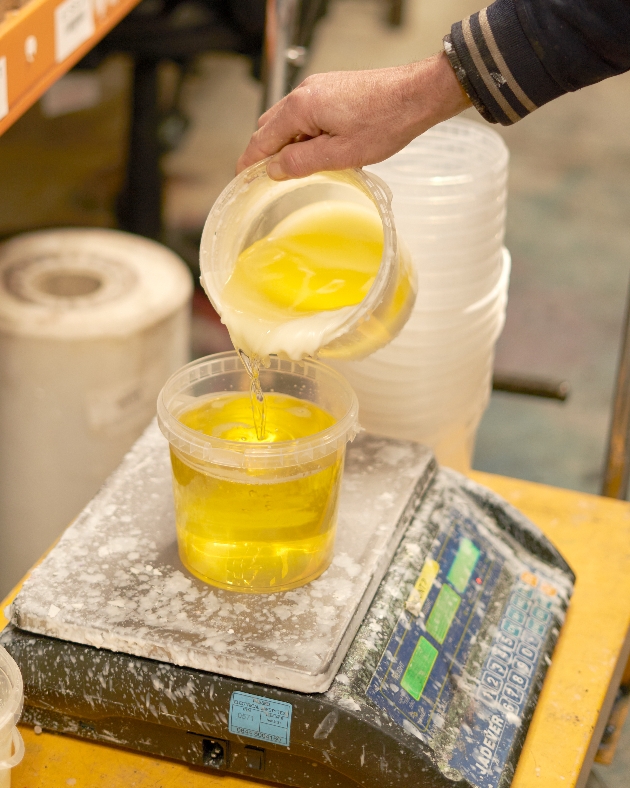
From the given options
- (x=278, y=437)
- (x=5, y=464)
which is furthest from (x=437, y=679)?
(x=5, y=464)

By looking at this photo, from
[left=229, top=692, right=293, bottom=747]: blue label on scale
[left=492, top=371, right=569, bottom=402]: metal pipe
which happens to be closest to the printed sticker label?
[left=229, top=692, right=293, bottom=747]: blue label on scale

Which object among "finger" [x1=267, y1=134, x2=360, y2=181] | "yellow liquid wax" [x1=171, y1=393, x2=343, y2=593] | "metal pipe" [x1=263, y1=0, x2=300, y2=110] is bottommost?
"yellow liquid wax" [x1=171, y1=393, x2=343, y2=593]

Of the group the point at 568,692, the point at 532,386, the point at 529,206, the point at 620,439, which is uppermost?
the point at 568,692

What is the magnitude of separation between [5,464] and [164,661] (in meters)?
0.98

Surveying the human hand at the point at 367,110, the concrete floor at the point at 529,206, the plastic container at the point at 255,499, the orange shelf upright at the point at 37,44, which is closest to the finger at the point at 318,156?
the human hand at the point at 367,110

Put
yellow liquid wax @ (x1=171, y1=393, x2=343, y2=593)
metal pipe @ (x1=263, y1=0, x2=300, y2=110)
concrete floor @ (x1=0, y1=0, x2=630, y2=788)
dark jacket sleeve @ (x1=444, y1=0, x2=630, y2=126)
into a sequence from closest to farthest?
dark jacket sleeve @ (x1=444, y1=0, x2=630, y2=126) < yellow liquid wax @ (x1=171, y1=393, x2=343, y2=593) < metal pipe @ (x1=263, y1=0, x2=300, y2=110) < concrete floor @ (x1=0, y1=0, x2=630, y2=788)

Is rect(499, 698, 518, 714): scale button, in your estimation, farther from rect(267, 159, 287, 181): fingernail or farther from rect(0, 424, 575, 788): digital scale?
rect(267, 159, 287, 181): fingernail

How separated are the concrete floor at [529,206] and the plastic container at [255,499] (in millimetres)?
1222

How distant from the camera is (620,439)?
1.90 metres

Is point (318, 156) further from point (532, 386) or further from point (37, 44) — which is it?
point (532, 386)

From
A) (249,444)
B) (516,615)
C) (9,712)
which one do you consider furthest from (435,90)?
(9,712)

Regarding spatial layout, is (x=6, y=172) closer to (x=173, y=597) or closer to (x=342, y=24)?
(x=342, y=24)

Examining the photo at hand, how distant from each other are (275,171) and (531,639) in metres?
0.67

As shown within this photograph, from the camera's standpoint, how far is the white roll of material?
1.86 m
